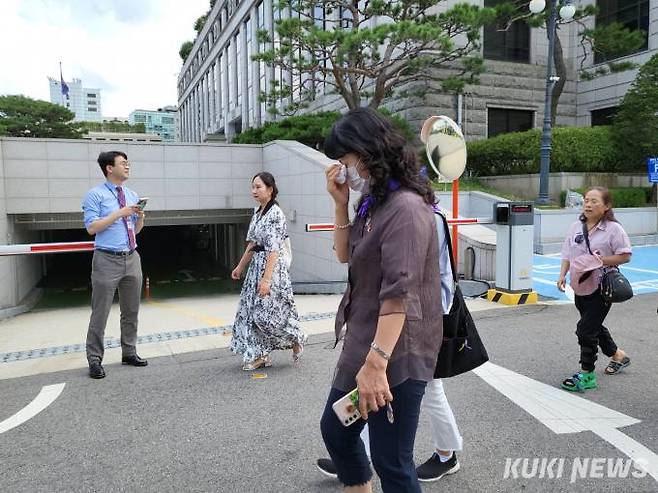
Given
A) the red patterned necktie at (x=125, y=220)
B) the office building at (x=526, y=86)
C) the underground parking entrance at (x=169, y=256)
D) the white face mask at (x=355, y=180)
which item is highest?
the office building at (x=526, y=86)

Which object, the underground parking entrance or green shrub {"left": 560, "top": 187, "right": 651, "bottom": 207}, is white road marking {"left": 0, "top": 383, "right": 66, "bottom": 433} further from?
green shrub {"left": 560, "top": 187, "right": 651, "bottom": 207}

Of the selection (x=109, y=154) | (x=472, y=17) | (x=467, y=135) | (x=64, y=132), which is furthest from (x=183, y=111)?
(x=109, y=154)

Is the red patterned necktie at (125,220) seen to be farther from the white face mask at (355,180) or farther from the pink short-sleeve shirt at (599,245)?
the pink short-sleeve shirt at (599,245)

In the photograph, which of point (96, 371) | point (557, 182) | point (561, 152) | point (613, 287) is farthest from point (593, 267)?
point (561, 152)

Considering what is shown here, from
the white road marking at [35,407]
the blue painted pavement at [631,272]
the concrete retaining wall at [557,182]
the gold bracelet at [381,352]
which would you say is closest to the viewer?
the gold bracelet at [381,352]

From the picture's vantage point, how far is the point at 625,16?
2202 cm

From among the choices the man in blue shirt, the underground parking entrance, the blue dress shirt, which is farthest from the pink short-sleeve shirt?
the underground parking entrance

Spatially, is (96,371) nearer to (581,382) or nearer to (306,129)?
(581,382)

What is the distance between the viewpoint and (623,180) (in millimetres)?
17312

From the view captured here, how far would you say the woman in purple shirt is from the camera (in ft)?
6.19

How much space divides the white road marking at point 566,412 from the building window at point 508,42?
2004 cm

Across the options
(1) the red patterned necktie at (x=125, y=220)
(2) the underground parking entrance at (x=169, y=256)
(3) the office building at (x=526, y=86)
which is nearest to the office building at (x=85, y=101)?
(2) the underground parking entrance at (x=169, y=256)

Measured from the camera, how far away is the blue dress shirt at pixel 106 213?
4500 millimetres

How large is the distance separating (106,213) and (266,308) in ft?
5.16
